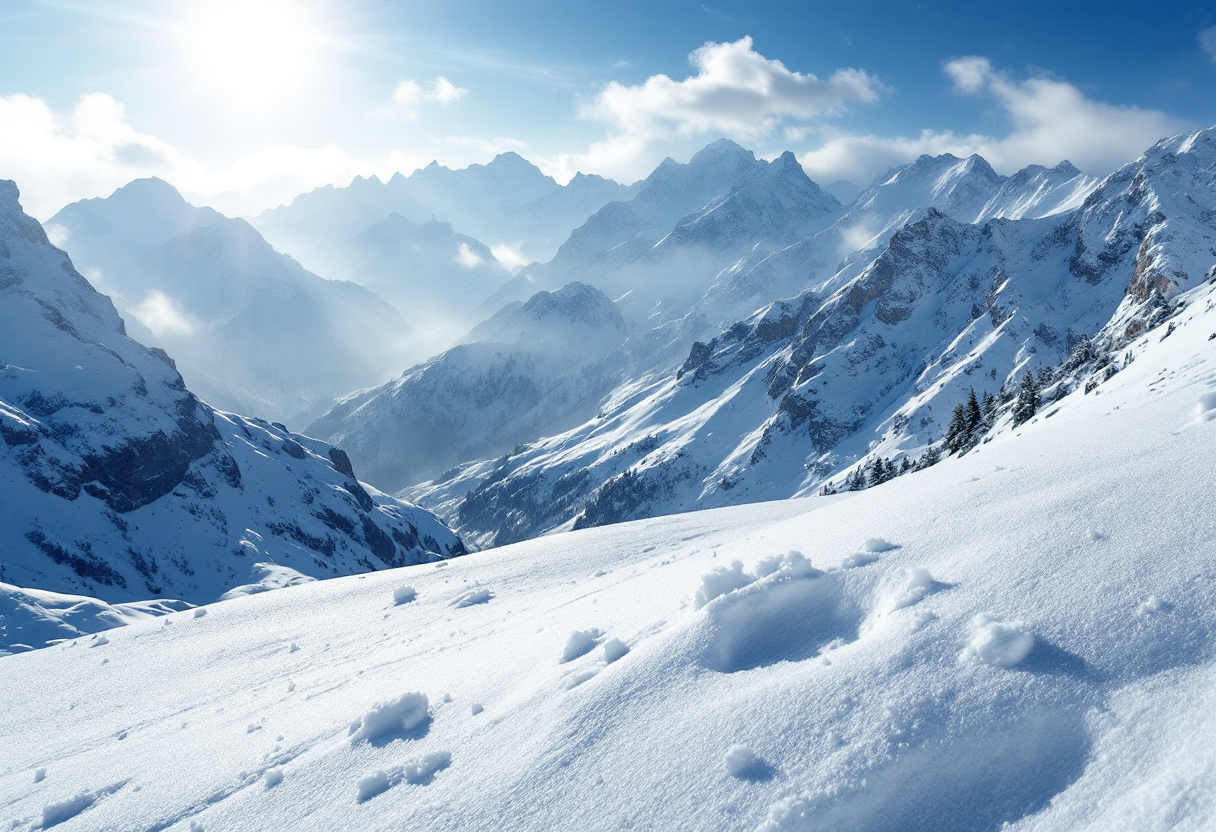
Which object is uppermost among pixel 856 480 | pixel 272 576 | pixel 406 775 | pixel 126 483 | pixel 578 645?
pixel 126 483

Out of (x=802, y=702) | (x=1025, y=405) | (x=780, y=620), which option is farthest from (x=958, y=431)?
(x=802, y=702)

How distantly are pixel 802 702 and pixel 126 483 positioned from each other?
485 ft

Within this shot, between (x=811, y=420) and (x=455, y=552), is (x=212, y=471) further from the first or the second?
(x=811, y=420)

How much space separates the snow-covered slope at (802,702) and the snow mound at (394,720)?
1.0 inches

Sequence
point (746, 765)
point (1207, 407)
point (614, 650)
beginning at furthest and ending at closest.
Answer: point (1207, 407), point (614, 650), point (746, 765)

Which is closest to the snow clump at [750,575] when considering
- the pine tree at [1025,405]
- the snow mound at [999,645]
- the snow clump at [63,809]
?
the snow mound at [999,645]

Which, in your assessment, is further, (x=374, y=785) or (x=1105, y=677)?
(x=374, y=785)

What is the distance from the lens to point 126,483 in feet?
395

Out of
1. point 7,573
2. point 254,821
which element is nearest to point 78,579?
point 7,573

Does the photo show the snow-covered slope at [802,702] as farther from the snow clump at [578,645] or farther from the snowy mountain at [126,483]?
the snowy mountain at [126,483]

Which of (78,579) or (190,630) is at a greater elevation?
(78,579)

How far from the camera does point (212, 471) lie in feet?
455

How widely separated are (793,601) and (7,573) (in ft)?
400

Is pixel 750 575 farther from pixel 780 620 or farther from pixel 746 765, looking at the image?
pixel 746 765
